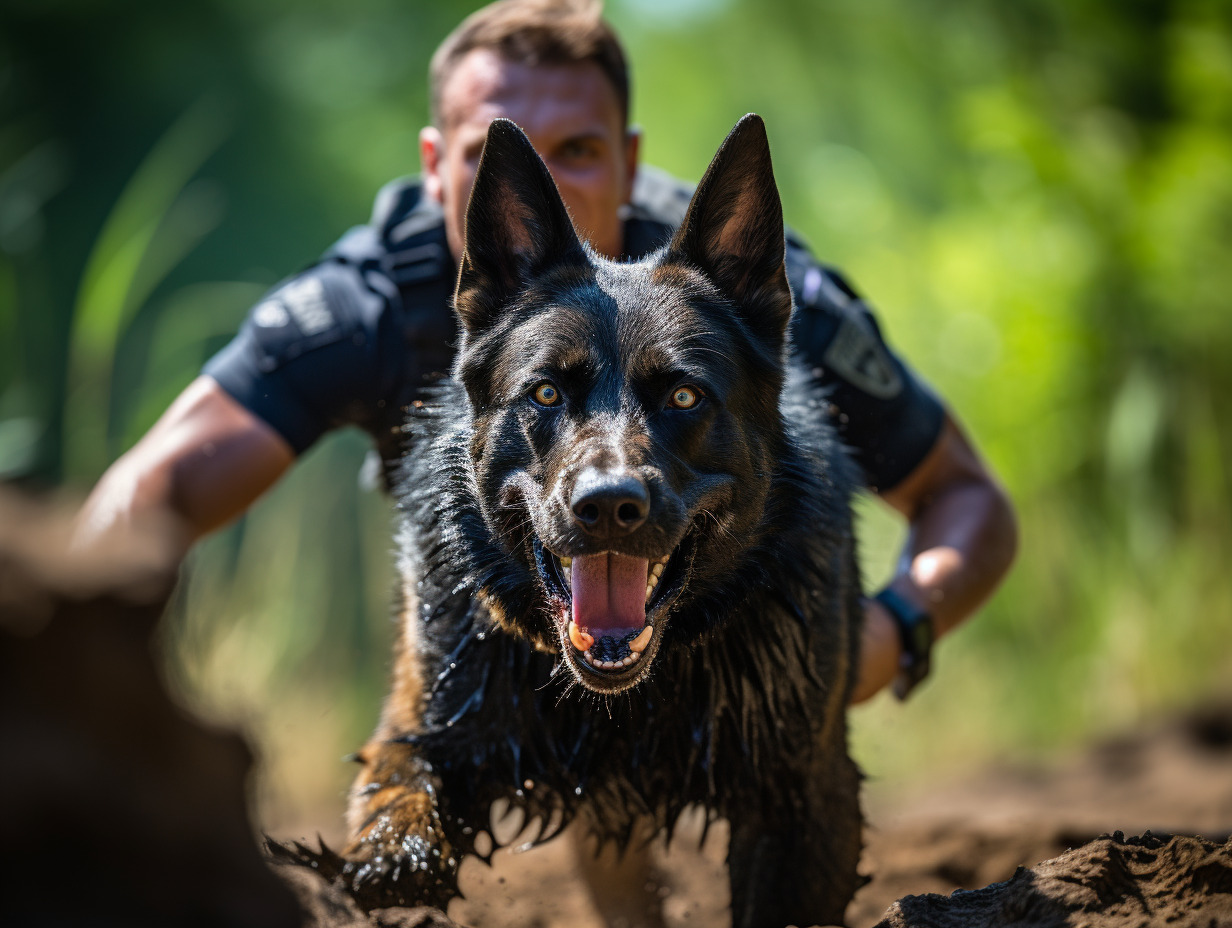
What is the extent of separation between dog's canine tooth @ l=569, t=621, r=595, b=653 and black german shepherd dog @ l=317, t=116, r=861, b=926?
0.30 ft

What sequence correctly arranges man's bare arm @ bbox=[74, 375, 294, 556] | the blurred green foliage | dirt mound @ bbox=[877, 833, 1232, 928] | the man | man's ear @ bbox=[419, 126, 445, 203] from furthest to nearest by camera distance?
the blurred green foliage → man's ear @ bbox=[419, 126, 445, 203] → the man → man's bare arm @ bbox=[74, 375, 294, 556] → dirt mound @ bbox=[877, 833, 1232, 928]

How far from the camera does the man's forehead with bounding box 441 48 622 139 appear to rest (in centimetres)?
354

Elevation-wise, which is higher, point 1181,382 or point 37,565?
point 37,565

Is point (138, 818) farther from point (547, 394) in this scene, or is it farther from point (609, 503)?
point (547, 394)

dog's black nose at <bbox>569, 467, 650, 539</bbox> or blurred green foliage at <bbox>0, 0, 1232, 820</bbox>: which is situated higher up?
dog's black nose at <bbox>569, 467, 650, 539</bbox>

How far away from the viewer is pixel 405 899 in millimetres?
2539

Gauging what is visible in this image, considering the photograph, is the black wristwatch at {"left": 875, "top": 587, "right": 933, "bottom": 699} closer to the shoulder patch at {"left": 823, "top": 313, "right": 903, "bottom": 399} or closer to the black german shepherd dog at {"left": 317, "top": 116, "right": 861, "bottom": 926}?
the black german shepherd dog at {"left": 317, "top": 116, "right": 861, "bottom": 926}

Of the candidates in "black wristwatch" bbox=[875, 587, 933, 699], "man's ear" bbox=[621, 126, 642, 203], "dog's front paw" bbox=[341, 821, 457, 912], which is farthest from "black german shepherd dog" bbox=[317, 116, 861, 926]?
"man's ear" bbox=[621, 126, 642, 203]

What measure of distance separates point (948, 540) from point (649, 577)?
1517 mm

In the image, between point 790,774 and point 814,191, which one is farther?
point 814,191

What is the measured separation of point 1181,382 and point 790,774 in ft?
19.9

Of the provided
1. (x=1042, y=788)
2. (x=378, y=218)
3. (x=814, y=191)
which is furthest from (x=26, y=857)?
(x=814, y=191)

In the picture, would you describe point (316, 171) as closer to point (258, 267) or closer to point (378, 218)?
point (258, 267)

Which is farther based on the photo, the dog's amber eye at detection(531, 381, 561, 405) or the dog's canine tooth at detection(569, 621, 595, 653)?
the dog's amber eye at detection(531, 381, 561, 405)
